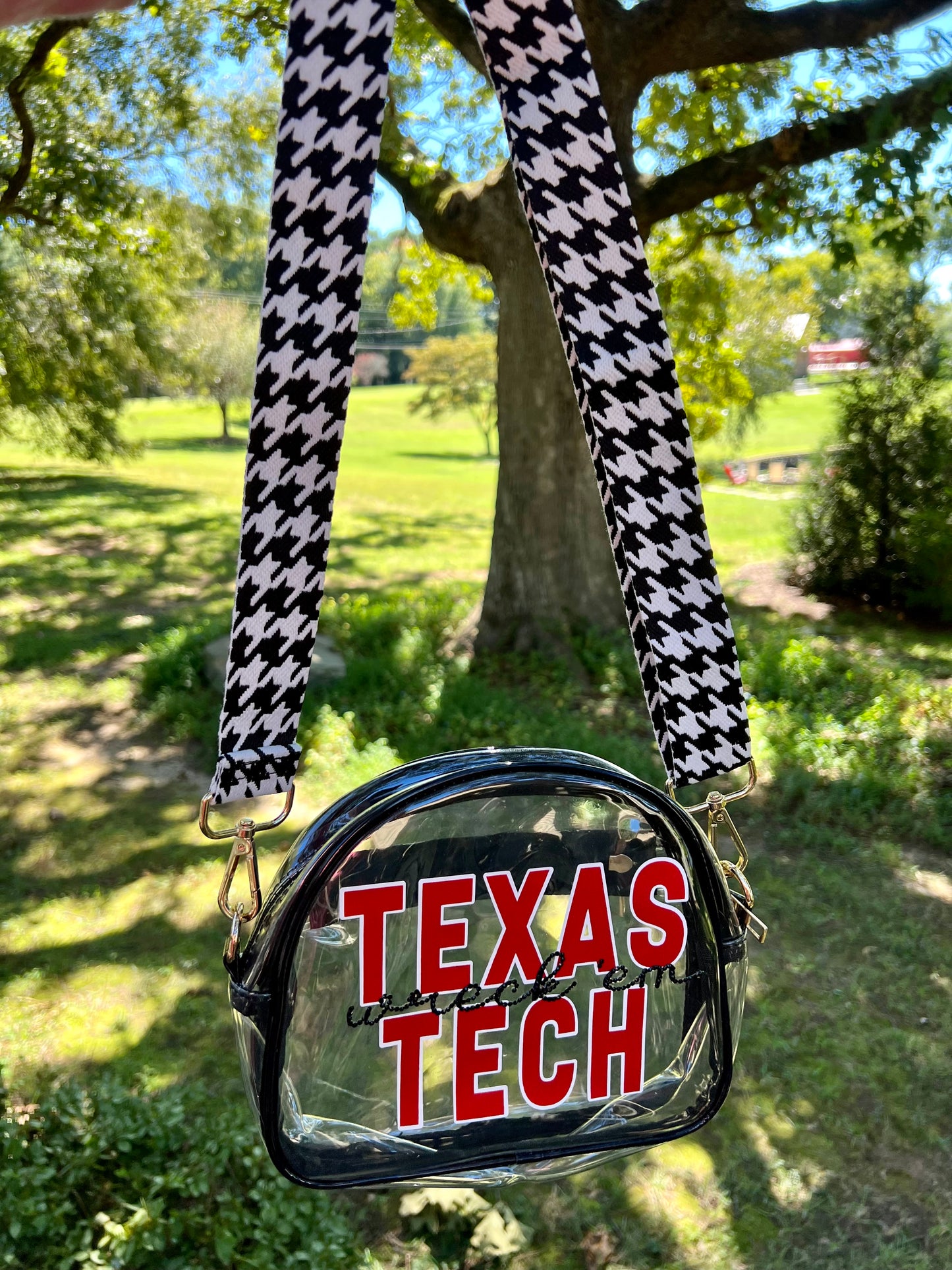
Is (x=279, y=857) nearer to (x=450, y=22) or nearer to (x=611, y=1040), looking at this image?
(x=611, y=1040)

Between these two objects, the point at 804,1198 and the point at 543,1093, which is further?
the point at 804,1198

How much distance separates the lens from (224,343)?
1249 inches

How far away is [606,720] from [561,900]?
501cm

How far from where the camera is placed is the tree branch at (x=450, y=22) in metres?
5.55

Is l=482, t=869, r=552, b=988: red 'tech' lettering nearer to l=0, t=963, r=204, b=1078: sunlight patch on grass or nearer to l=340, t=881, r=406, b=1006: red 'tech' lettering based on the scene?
l=340, t=881, r=406, b=1006: red 'tech' lettering

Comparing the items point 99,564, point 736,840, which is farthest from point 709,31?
point 99,564

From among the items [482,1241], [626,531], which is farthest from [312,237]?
[482,1241]

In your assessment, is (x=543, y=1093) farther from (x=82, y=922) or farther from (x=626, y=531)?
(x=82, y=922)

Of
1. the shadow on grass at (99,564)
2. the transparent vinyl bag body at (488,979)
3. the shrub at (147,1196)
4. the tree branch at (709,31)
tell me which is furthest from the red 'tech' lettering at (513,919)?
the shadow on grass at (99,564)

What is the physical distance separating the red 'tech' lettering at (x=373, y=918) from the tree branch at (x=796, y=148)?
4.97m

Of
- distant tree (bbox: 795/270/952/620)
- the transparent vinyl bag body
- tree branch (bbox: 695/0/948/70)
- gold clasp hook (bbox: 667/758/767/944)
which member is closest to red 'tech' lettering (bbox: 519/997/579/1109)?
the transparent vinyl bag body

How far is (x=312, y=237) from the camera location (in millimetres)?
873

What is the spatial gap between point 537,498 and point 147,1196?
503 centimetres

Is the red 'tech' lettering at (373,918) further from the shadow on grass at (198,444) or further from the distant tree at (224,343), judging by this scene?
the shadow on grass at (198,444)
